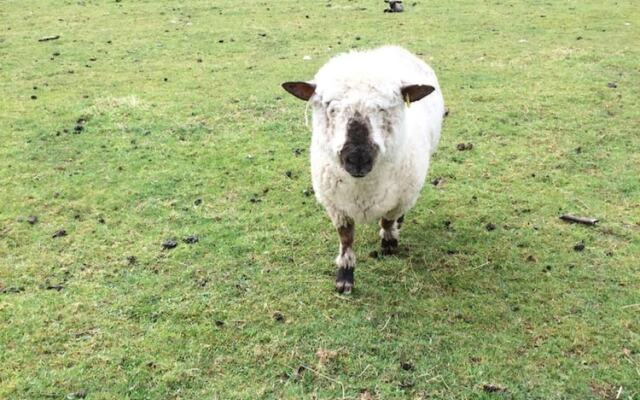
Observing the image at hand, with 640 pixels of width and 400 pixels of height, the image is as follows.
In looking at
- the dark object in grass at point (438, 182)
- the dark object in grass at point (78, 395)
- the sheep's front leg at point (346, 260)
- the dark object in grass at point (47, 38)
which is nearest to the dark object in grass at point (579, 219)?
the dark object in grass at point (438, 182)

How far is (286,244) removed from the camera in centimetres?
546

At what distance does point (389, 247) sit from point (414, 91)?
1623mm

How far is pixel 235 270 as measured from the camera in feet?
16.6

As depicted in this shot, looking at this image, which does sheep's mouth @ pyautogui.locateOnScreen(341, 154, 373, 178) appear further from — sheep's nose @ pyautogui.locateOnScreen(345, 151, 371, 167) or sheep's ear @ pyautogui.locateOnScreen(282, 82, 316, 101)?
sheep's ear @ pyautogui.locateOnScreen(282, 82, 316, 101)

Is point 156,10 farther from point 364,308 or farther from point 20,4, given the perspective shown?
point 364,308

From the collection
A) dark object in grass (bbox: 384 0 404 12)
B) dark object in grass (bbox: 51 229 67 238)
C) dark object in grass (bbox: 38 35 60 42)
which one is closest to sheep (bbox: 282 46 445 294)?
dark object in grass (bbox: 51 229 67 238)

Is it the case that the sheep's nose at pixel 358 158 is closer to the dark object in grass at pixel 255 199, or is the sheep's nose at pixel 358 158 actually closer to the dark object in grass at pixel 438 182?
the dark object in grass at pixel 255 199

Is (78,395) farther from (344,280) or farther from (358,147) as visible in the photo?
(358,147)

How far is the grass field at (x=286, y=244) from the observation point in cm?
400

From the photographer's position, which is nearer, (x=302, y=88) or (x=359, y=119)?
(x=359, y=119)

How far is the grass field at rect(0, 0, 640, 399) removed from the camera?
4.00 meters

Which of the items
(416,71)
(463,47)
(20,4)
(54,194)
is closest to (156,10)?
(20,4)

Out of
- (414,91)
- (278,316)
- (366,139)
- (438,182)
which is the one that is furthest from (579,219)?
(278,316)

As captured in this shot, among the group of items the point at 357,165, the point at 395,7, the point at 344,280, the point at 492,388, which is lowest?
the point at 492,388
